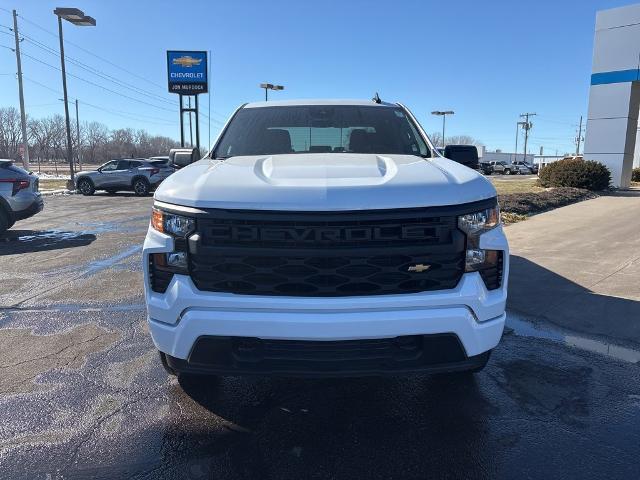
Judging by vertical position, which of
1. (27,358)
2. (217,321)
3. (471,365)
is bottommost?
(27,358)

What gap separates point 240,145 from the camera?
4.03 metres

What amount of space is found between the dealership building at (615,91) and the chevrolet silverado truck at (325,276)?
2205cm

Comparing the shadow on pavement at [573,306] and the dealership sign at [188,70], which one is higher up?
the dealership sign at [188,70]

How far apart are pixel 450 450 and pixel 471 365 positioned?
0.49m

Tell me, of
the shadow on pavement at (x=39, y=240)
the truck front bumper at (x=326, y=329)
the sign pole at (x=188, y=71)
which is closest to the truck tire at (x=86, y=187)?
the sign pole at (x=188, y=71)

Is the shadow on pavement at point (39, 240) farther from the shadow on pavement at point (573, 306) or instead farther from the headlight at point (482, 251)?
the headlight at point (482, 251)

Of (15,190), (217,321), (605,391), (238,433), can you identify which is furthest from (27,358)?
(15,190)

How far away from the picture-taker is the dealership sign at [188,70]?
99.2 ft

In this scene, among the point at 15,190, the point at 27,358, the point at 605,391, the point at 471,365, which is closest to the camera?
the point at 471,365

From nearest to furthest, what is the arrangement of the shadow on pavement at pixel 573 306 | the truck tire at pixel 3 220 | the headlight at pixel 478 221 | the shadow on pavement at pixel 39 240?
the headlight at pixel 478 221 → the shadow on pavement at pixel 573 306 → the shadow on pavement at pixel 39 240 → the truck tire at pixel 3 220

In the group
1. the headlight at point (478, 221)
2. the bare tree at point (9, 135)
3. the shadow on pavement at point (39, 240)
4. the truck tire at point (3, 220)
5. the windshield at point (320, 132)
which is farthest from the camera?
the bare tree at point (9, 135)

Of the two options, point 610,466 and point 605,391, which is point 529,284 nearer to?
point 605,391

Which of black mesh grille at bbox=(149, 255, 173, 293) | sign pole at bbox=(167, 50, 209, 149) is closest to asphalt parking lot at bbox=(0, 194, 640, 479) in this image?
black mesh grille at bbox=(149, 255, 173, 293)

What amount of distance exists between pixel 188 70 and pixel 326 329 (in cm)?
3102
